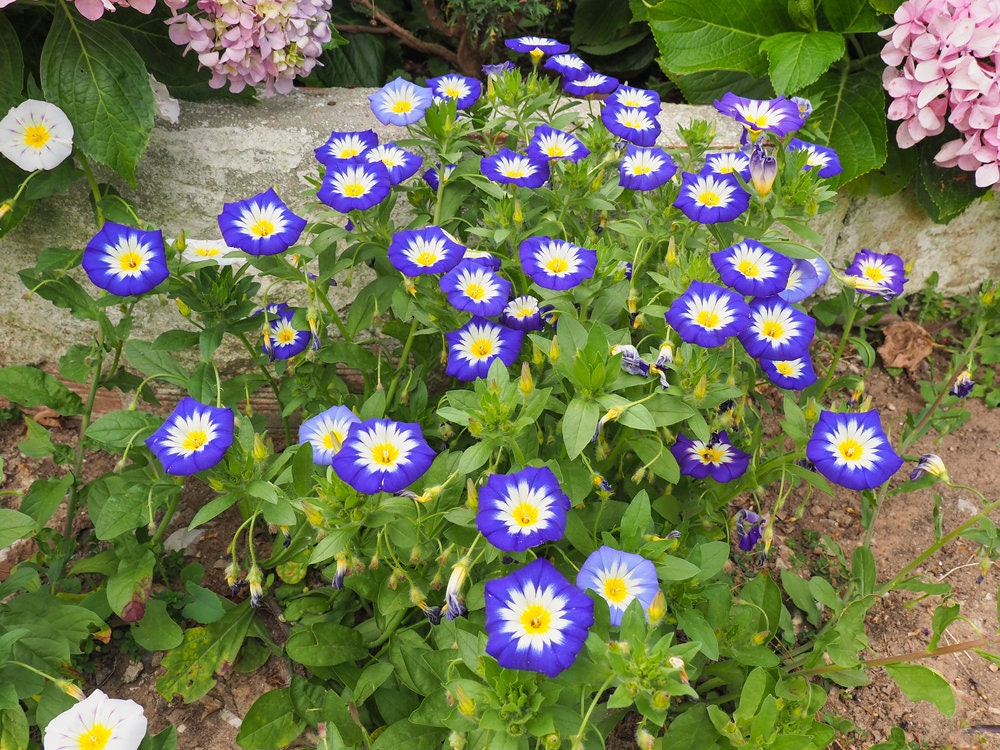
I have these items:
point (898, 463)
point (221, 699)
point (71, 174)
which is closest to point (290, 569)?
point (221, 699)

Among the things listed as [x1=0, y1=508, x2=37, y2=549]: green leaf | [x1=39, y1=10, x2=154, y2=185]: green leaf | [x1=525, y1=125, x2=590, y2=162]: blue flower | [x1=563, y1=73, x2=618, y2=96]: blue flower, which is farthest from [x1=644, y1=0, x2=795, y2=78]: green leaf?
[x1=0, y1=508, x2=37, y2=549]: green leaf

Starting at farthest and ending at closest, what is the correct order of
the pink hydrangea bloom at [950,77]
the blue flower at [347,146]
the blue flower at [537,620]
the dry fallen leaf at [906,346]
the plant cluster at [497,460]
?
the dry fallen leaf at [906,346] → the pink hydrangea bloom at [950,77] → the blue flower at [347,146] → the plant cluster at [497,460] → the blue flower at [537,620]

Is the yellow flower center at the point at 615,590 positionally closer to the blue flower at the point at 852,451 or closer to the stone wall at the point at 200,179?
the blue flower at the point at 852,451

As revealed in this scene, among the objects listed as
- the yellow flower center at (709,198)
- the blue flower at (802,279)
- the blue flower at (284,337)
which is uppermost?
the yellow flower center at (709,198)

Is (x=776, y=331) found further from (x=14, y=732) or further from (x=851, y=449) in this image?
(x=14, y=732)

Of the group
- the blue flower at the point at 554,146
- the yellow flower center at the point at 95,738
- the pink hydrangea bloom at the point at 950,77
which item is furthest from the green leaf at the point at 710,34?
the yellow flower center at the point at 95,738

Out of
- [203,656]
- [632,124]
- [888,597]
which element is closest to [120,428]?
[203,656]

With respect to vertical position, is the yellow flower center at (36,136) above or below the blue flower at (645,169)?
below

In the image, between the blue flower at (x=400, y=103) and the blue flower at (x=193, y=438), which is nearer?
the blue flower at (x=193, y=438)
